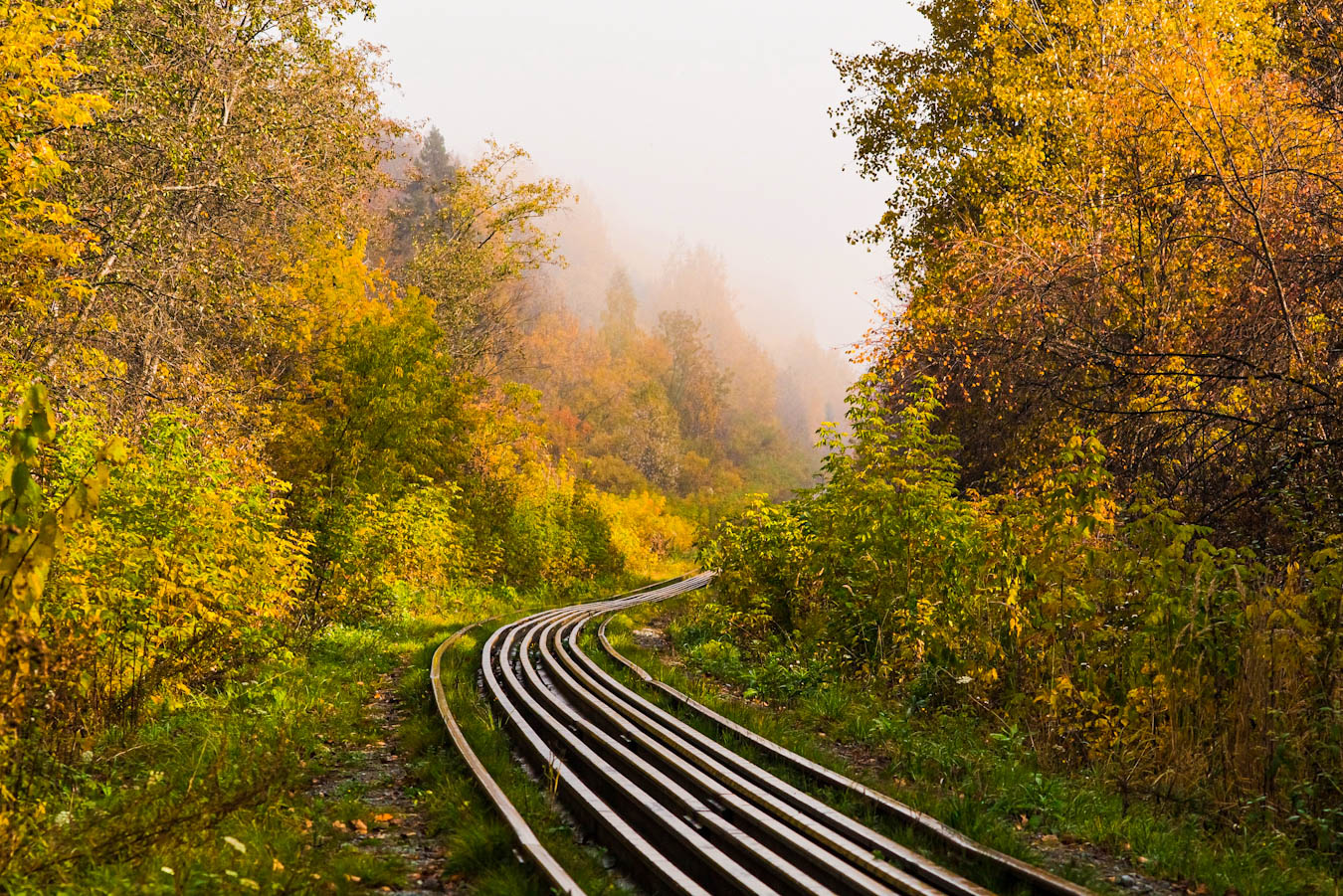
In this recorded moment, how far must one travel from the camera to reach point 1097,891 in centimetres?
471

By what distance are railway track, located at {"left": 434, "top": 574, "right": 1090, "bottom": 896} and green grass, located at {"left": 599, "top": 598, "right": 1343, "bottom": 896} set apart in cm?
43

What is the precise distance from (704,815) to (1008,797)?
2.43 metres

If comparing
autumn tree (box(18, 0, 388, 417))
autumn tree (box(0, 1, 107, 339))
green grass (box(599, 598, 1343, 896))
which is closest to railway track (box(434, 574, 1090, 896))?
green grass (box(599, 598, 1343, 896))

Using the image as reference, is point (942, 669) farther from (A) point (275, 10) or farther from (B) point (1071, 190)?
(A) point (275, 10)

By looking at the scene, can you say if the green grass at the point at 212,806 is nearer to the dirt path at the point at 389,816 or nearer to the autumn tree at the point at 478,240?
the dirt path at the point at 389,816

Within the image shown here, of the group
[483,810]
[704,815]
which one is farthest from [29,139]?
[704,815]

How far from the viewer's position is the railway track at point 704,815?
470 centimetres

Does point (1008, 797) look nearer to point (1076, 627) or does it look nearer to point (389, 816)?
point (1076, 627)

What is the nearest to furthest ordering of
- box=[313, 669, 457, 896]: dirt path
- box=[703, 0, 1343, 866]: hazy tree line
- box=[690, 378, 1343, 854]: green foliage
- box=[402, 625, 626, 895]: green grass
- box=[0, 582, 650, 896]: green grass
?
box=[0, 582, 650, 896]: green grass
box=[402, 625, 626, 895]: green grass
box=[313, 669, 457, 896]: dirt path
box=[690, 378, 1343, 854]: green foliage
box=[703, 0, 1343, 866]: hazy tree line

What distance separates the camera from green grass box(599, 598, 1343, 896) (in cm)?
501

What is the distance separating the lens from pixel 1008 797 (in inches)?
246

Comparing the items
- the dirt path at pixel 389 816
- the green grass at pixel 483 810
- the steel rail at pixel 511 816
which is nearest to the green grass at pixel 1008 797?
the green grass at pixel 483 810

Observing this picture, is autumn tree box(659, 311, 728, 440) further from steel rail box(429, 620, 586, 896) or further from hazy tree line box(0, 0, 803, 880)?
steel rail box(429, 620, 586, 896)

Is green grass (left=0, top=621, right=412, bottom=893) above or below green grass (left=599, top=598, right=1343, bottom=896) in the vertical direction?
above
